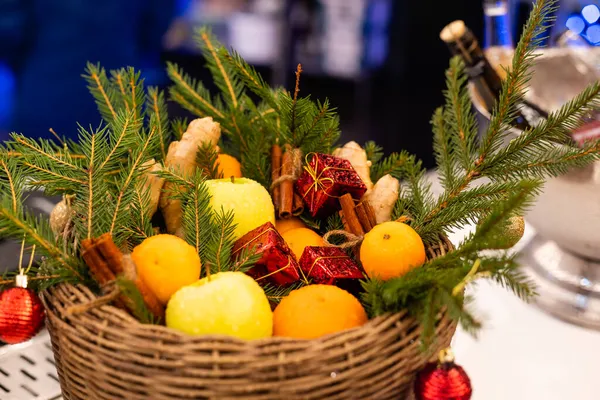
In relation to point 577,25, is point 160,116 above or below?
below

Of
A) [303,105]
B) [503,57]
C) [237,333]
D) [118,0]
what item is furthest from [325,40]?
[237,333]

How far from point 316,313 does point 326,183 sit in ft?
0.64

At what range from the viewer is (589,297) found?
0.93 m

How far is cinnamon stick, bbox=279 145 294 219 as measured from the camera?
715 mm

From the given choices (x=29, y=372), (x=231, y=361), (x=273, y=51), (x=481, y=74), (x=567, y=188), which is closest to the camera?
(x=231, y=361)

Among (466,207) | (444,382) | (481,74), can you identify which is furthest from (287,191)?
(481,74)

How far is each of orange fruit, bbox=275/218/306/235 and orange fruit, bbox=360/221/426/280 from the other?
0.44 ft

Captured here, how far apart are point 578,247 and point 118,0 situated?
2.12m

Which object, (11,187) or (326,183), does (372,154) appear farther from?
(11,187)

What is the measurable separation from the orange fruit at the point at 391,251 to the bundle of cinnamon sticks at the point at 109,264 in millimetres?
226

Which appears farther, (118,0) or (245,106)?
(118,0)

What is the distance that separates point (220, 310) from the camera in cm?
52

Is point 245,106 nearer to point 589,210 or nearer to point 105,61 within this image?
point 589,210

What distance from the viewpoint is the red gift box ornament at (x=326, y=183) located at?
2.24 ft
